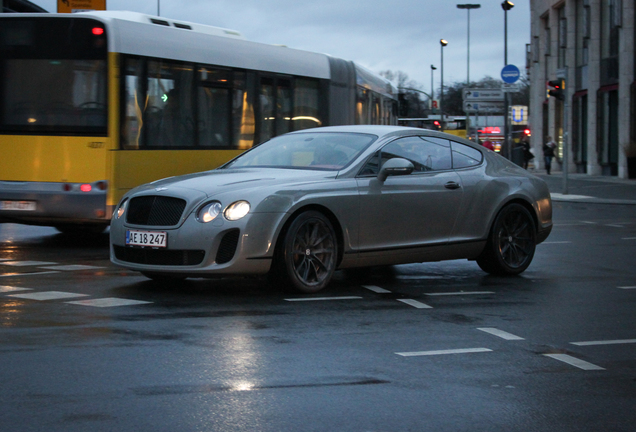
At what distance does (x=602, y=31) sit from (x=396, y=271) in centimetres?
3186

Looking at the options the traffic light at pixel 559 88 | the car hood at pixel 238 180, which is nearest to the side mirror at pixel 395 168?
the car hood at pixel 238 180

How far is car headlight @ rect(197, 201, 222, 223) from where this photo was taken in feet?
26.1

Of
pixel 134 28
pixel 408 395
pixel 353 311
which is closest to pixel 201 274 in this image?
pixel 353 311

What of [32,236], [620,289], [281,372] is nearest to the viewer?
[281,372]

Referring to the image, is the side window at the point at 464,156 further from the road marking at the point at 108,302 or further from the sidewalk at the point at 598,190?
the sidewalk at the point at 598,190

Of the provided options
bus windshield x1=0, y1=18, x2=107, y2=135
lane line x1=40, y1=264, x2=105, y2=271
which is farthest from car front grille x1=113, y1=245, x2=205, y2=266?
bus windshield x1=0, y1=18, x2=107, y2=135

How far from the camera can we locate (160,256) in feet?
26.7

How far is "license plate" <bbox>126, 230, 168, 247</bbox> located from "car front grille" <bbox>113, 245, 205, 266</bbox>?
0.19 ft

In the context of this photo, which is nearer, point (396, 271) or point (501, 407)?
point (501, 407)

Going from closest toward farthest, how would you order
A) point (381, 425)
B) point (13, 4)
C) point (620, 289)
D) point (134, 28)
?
1. point (381, 425)
2. point (620, 289)
3. point (134, 28)
4. point (13, 4)

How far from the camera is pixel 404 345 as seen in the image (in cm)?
614

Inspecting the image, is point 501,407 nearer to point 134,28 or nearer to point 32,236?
point 134,28

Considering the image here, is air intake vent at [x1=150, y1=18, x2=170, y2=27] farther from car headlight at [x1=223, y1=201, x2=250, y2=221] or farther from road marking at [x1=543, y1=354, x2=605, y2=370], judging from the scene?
road marking at [x1=543, y1=354, x2=605, y2=370]

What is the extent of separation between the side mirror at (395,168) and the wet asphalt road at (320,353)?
1028mm
